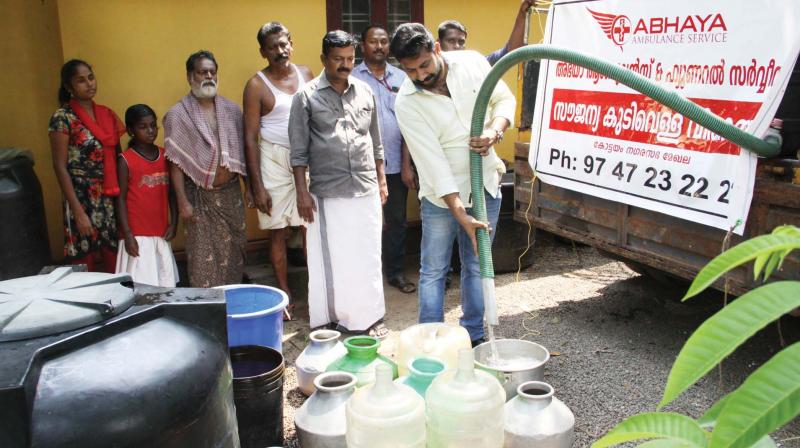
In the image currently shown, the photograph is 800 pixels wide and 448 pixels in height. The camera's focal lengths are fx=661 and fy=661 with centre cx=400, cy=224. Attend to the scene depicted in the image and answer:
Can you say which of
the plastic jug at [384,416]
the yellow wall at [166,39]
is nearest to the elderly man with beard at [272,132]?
the yellow wall at [166,39]

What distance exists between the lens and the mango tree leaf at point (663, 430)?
85cm

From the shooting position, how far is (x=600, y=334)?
14.0ft

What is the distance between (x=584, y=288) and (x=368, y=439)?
3277 mm

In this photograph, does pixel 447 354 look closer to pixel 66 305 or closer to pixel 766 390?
pixel 66 305

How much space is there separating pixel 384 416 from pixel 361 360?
711mm

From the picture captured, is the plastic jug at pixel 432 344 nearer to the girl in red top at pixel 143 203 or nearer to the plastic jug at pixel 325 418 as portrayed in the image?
the plastic jug at pixel 325 418

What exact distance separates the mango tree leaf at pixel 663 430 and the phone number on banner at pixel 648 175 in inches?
100.0

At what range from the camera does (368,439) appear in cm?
232

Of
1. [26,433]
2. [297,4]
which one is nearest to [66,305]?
[26,433]

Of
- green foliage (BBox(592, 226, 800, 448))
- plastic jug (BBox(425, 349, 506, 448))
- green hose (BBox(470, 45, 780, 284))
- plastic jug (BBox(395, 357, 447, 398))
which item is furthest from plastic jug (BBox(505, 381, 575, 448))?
green foliage (BBox(592, 226, 800, 448))

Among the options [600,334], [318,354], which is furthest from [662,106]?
[318,354]

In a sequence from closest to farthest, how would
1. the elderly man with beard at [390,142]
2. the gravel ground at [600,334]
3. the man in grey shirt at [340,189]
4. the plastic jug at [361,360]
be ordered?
the plastic jug at [361,360], the gravel ground at [600,334], the man in grey shirt at [340,189], the elderly man with beard at [390,142]

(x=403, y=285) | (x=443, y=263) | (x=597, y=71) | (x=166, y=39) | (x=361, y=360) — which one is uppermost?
(x=166, y=39)

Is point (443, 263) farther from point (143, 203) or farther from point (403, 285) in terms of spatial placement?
point (143, 203)
